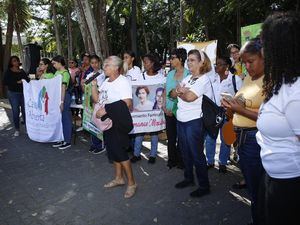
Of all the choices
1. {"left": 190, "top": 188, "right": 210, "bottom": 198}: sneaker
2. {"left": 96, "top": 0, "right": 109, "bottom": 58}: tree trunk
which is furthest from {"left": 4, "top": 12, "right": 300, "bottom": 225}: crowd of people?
{"left": 96, "top": 0, "right": 109, "bottom": 58}: tree trunk

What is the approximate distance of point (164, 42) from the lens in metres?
43.4

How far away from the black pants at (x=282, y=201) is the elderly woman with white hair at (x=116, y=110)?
2.46 m

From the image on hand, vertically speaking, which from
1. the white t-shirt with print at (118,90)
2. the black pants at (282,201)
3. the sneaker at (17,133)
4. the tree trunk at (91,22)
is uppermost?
the tree trunk at (91,22)

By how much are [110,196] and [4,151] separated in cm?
339

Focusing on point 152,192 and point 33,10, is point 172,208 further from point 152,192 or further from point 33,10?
point 33,10

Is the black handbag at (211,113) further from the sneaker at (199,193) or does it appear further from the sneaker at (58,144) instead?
the sneaker at (58,144)

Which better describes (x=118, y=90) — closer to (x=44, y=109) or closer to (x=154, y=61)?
(x=154, y=61)

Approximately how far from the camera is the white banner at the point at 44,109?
269 inches

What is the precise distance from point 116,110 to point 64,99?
2.84 metres

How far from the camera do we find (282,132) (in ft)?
→ 6.38

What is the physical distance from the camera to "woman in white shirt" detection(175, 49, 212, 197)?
4000 mm

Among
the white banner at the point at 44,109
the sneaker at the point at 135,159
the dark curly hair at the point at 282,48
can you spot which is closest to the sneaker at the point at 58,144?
the white banner at the point at 44,109

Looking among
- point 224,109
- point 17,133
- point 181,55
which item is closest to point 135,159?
point 181,55

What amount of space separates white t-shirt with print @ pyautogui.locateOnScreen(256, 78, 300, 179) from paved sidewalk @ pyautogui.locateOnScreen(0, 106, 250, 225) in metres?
1.90
